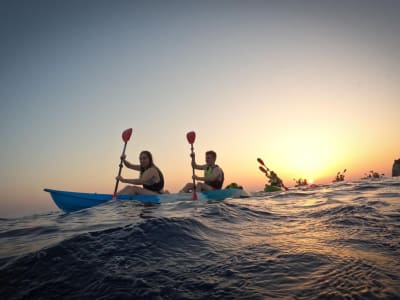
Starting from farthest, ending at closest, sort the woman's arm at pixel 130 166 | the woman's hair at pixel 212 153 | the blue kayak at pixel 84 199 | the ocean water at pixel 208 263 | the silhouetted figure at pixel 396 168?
the silhouetted figure at pixel 396 168 < the woman's hair at pixel 212 153 < the woman's arm at pixel 130 166 < the blue kayak at pixel 84 199 < the ocean water at pixel 208 263

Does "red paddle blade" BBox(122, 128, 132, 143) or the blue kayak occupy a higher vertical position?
"red paddle blade" BBox(122, 128, 132, 143)

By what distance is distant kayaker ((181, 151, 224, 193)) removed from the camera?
1259cm

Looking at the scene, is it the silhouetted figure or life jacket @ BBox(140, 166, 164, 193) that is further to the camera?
the silhouetted figure

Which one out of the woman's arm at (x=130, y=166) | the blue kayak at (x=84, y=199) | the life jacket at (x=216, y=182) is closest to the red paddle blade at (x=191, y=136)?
the life jacket at (x=216, y=182)

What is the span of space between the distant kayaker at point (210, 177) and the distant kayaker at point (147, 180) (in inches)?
101

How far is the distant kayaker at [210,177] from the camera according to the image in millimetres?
12586

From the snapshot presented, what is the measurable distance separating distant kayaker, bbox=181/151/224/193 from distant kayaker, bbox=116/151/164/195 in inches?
101

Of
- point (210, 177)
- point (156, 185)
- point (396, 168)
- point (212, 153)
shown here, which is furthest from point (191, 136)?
point (396, 168)

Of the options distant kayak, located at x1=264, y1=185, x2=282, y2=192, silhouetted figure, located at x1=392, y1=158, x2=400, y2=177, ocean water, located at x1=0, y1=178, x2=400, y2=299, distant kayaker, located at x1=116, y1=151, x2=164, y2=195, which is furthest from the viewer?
silhouetted figure, located at x1=392, y1=158, x2=400, y2=177

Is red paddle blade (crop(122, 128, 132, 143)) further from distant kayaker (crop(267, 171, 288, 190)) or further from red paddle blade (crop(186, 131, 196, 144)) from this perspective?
distant kayaker (crop(267, 171, 288, 190))

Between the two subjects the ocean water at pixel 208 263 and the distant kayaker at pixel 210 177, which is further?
the distant kayaker at pixel 210 177

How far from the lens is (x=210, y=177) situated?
40.9 ft

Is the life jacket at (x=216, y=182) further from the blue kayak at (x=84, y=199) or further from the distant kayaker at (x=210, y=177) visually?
the blue kayak at (x=84, y=199)

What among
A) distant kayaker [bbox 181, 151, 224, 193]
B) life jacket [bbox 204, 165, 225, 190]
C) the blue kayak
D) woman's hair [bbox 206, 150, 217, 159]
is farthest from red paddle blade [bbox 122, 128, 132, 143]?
life jacket [bbox 204, 165, 225, 190]
